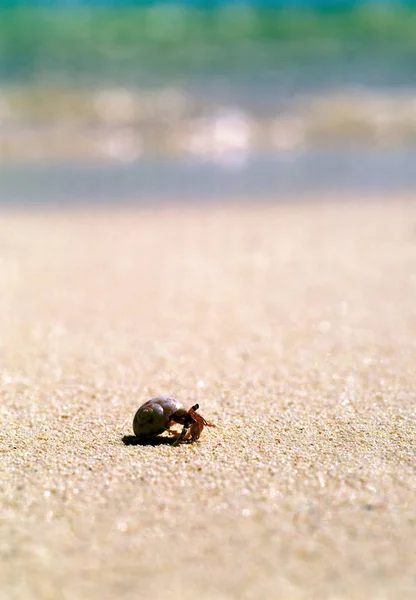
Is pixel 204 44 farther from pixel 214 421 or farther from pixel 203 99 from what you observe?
pixel 214 421

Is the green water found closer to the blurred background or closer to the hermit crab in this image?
the blurred background

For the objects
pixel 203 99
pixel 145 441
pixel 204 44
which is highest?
pixel 204 44

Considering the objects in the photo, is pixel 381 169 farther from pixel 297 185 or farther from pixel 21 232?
pixel 21 232

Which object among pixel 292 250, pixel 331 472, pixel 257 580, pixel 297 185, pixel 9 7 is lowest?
pixel 257 580

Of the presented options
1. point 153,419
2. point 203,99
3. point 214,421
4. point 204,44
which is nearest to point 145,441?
point 153,419

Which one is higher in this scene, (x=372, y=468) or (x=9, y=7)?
(x=9, y=7)

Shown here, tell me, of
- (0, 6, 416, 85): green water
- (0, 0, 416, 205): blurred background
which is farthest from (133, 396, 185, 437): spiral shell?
(0, 6, 416, 85): green water

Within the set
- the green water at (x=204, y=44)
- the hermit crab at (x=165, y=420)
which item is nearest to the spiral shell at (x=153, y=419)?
the hermit crab at (x=165, y=420)

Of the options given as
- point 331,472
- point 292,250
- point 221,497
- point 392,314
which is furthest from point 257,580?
point 292,250
